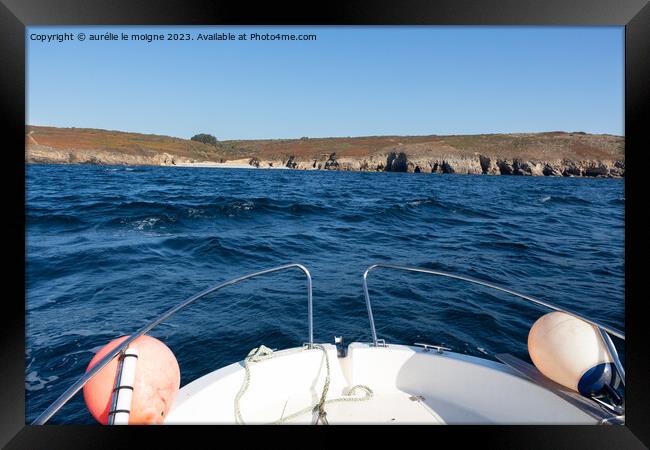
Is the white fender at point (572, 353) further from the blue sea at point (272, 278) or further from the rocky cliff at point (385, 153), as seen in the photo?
the rocky cliff at point (385, 153)

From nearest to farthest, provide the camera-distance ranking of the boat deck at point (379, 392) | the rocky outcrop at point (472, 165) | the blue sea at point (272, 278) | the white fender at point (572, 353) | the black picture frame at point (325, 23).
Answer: the black picture frame at point (325, 23)
the white fender at point (572, 353)
the boat deck at point (379, 392)
the blue sea at point (272, 278)
the rocky outcrop at point (472, 165)

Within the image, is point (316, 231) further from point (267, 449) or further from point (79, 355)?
point (267, 449)

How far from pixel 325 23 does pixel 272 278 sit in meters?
5.30

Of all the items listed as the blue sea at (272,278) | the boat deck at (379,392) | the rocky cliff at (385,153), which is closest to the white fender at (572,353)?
the boat deck at (379,392)

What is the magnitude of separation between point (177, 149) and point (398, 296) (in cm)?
6940

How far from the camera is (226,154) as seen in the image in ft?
242

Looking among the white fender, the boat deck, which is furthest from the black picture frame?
the boat deck

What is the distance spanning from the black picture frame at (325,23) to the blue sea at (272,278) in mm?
1731

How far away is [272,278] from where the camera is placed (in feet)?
22.9

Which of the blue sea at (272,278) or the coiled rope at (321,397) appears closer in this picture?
the coiled rope at (321,397)

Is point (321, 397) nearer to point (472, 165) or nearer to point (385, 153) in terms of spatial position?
point (472, 165)

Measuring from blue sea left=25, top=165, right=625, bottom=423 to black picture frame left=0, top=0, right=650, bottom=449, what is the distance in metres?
1.73

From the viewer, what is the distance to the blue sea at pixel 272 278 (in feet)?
15.7

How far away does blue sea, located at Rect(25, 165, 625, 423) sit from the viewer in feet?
15.7
